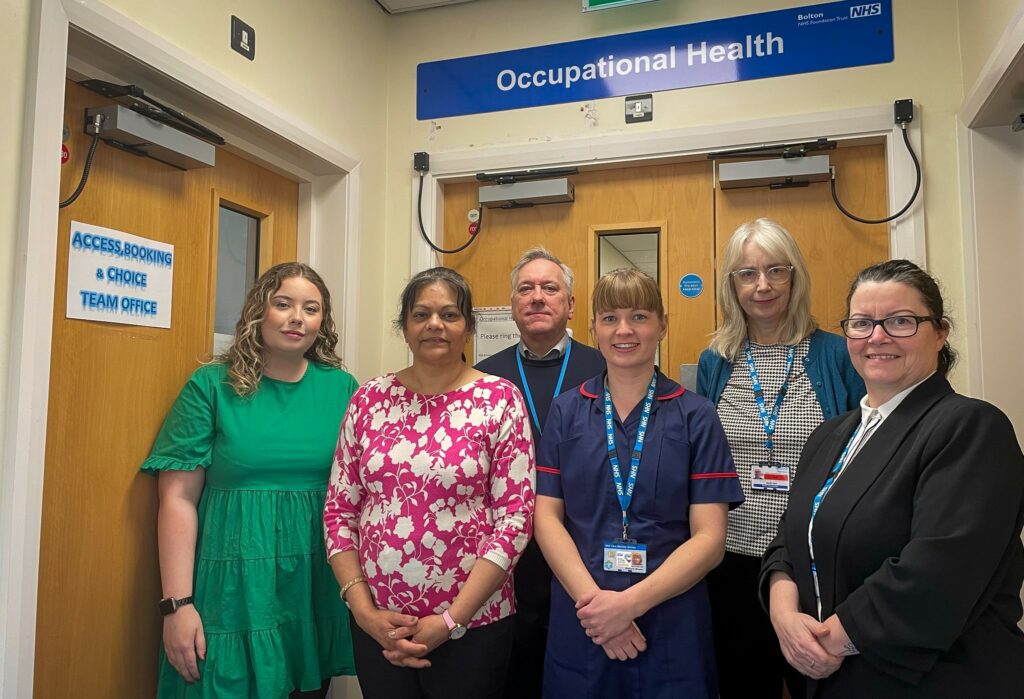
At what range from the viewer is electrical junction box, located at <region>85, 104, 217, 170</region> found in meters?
1.76

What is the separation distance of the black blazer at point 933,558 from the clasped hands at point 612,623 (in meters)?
0.36

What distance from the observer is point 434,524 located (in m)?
1.57

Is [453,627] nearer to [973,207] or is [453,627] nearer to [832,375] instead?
[832,375]

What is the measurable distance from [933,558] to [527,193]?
1.97m

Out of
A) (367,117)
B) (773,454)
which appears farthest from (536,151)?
(773,454)

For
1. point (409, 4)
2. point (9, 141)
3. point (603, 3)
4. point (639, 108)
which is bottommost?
point (9, 141)

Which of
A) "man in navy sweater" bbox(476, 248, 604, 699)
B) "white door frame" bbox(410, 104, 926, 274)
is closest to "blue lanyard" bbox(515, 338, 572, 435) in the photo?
"man in navy sweater" bbox(476, 248, 604, 699)

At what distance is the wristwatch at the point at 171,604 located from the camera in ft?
5.68

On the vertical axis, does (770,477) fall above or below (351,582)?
above

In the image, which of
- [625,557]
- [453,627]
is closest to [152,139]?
[453,627]

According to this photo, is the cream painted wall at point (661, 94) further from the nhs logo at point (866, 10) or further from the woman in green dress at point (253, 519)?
the woman in green dress at point (253, 519)

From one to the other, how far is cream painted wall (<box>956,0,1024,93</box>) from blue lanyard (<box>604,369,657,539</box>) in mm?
1326

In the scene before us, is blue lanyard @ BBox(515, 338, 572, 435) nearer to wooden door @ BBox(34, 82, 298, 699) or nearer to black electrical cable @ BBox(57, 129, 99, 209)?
wooden door @ BBox(34, 82, 298, 699)

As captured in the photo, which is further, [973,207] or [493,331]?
[493,331]
